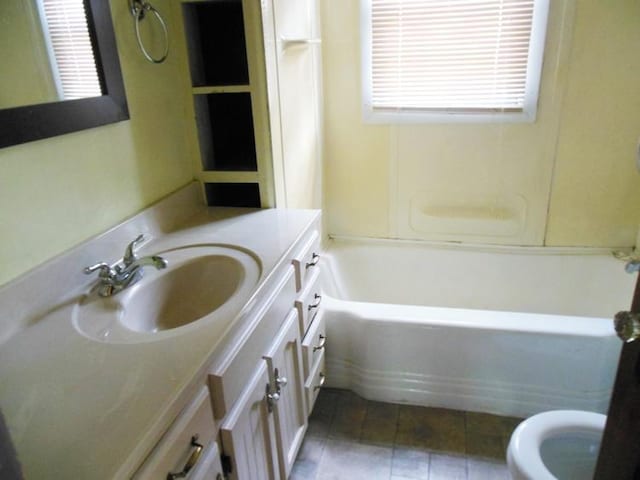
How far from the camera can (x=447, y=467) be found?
1714 mm

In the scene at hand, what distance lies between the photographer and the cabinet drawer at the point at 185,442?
0.79 meters

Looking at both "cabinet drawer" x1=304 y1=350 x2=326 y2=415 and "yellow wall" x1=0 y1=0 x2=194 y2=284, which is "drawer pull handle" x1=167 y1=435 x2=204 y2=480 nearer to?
"yellow wall" x1=0 y1=0 x2=194 y2=284

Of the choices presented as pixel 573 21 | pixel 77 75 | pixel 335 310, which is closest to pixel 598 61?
pixel 573 21

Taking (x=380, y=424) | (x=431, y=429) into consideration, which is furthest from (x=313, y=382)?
(x=431, y=429)

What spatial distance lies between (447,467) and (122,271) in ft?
4.34

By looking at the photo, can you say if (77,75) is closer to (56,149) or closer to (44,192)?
(56,149)

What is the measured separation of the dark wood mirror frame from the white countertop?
342 millimetres

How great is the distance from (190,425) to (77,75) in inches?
36.6

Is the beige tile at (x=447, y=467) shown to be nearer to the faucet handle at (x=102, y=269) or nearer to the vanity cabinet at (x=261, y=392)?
the vanity cabinet at (x=261, y=392)

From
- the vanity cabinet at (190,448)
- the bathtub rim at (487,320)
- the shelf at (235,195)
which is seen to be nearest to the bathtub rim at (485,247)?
the bathtub rim at (487,320)

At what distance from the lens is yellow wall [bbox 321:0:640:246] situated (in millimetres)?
2084

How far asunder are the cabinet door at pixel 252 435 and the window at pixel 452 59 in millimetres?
1638

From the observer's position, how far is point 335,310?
1990mm

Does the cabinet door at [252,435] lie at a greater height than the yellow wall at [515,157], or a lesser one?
lesser
